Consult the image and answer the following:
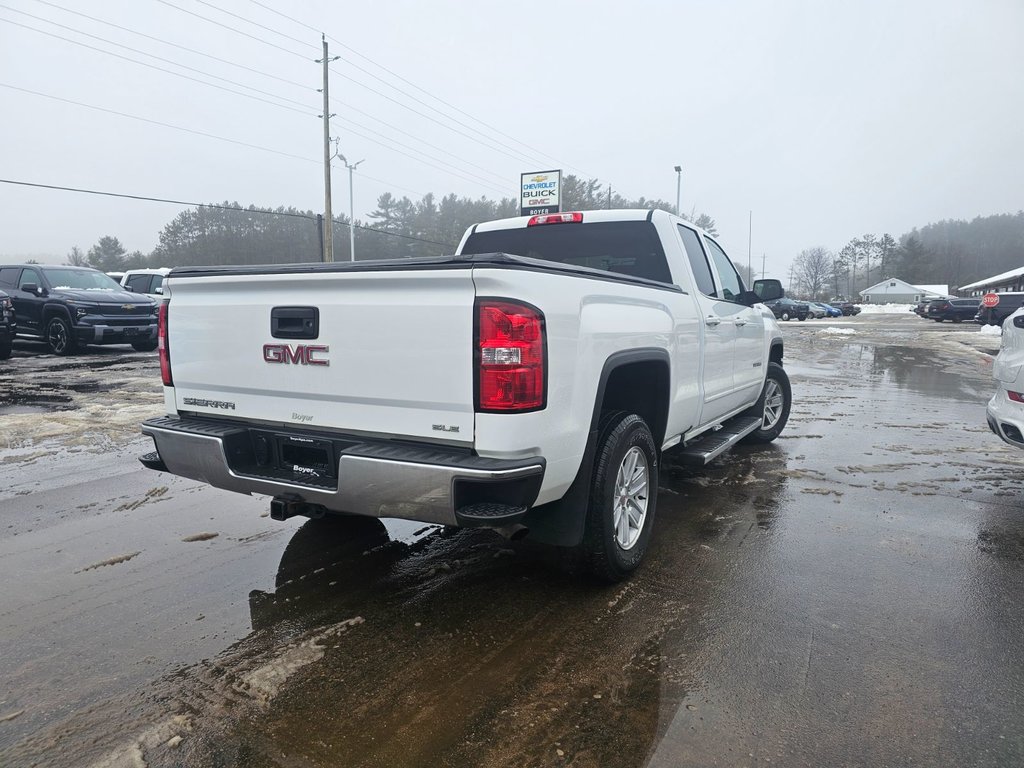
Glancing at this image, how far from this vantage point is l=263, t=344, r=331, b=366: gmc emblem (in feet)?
10.3

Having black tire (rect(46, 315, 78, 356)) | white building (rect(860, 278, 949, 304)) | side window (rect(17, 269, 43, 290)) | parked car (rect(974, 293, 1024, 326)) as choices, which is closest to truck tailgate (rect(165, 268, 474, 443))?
black tire (rect(46, 315, 78, 356))

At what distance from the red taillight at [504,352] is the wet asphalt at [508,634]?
1.13 meters

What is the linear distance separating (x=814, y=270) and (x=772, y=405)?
127 metres

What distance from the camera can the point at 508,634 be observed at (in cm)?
311

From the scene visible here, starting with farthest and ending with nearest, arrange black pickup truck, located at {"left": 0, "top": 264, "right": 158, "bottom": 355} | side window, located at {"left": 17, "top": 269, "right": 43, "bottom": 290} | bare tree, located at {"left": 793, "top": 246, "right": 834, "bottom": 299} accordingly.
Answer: bare tree, located at {"left": 793, "top": 246, "right": 834, "bottom": 299} → side window, located at {"left": 17, "top": 269, "right": 43, "bottom": 290} → black pickup truck, located at {"left": 0, "top": 264, "right": 158, "bottom": 355}

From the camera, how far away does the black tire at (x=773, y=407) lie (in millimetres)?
7008

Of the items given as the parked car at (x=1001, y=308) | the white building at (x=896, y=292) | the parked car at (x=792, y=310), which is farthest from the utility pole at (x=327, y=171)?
the white building at (x=896, y=292)

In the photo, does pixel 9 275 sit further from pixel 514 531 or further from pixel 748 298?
pixel 514 531

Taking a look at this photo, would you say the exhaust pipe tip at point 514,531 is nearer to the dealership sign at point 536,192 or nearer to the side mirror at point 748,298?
the side mirror at point 748,298

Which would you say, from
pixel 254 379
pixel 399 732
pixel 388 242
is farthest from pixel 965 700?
pixel 388 242

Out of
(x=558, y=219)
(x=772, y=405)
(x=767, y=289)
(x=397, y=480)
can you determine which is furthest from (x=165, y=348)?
(x=772, y=405)

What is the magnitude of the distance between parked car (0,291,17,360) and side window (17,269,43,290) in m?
1.01

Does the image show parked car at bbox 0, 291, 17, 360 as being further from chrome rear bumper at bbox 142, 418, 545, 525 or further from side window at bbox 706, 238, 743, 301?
side window at bbox 706, 238, 743, 301

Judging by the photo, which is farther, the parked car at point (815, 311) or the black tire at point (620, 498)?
the parked car at point (815, 311)
